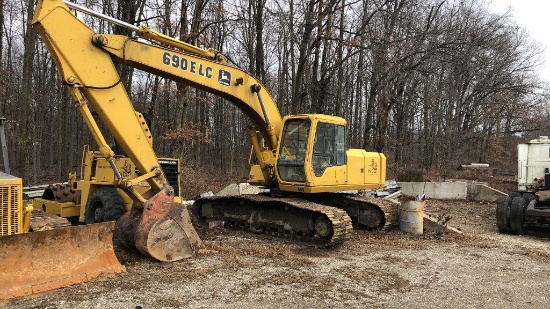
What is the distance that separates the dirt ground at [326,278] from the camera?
17.9ft

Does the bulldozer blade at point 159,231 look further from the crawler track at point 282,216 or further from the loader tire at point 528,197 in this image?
the loader tire at point 528,197

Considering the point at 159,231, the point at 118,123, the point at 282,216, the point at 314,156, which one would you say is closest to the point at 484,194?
the point at 314,156

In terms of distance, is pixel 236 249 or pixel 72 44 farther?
pixel 236 249

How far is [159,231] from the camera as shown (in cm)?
679

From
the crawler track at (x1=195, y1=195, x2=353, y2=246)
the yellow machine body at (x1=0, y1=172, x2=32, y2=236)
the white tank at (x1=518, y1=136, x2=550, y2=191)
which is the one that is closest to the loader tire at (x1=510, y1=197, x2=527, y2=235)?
the white tank at (x1=518, y1=136, x2=550, y2=191)

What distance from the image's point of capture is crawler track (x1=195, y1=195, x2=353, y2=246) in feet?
28.2

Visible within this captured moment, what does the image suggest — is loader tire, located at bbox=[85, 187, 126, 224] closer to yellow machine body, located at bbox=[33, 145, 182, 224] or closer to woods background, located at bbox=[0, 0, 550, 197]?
yellow machine body, located at bbox=[33, 145, 182, 224]

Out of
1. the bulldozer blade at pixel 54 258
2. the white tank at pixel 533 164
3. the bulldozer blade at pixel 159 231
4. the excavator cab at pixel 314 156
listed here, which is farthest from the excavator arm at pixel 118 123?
the white tank at pixel 533 164

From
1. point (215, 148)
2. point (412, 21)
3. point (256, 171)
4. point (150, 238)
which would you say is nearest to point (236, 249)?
point (150, 238)

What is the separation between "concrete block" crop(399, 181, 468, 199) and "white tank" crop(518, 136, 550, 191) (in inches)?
233

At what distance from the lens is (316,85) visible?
21297mm

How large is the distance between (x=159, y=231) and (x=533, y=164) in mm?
10895

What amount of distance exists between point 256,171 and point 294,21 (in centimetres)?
1129

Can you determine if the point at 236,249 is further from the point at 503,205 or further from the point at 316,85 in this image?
the point at 316,85
